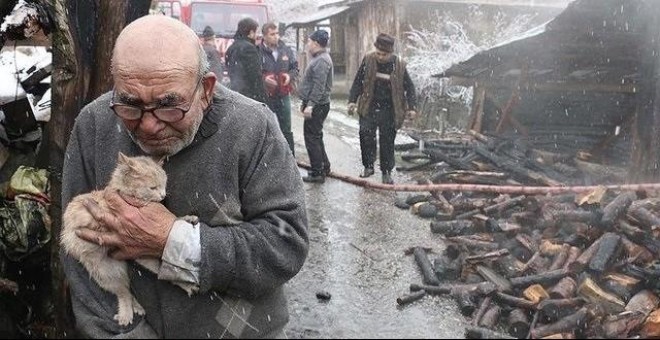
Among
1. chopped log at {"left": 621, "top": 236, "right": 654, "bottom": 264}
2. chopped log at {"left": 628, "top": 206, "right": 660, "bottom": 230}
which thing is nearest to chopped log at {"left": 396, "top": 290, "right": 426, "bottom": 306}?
chopped log at {"left": 621, "top": 236, "right": 654, "bottom": 264}

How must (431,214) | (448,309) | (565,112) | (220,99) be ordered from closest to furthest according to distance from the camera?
(220,99)
(448,309)
(431,214)
(565,112)

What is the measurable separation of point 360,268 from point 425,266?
2.39ft

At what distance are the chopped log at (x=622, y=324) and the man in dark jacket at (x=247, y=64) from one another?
18.9ft

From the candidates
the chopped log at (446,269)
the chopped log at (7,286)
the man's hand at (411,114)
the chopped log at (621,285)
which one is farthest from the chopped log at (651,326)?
the man's hand at (411,114)

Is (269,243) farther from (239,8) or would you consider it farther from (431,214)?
(239,8)

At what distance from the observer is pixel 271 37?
32.0 ft

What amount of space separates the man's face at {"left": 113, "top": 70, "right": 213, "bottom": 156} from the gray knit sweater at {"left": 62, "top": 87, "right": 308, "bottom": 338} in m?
0.07

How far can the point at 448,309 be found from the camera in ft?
16.5

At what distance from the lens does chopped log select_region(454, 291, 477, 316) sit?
16.1 feet

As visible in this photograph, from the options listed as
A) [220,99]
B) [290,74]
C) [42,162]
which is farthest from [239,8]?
[220,99]

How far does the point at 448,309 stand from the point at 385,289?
0.69 m

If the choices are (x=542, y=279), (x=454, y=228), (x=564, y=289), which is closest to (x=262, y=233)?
(x=564, y=289)

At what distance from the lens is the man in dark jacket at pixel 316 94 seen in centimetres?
910

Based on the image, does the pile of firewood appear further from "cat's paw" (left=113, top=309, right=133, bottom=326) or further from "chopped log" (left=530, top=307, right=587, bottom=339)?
"cat's paw" (left=113, top=309, right=133, bottom=326)
